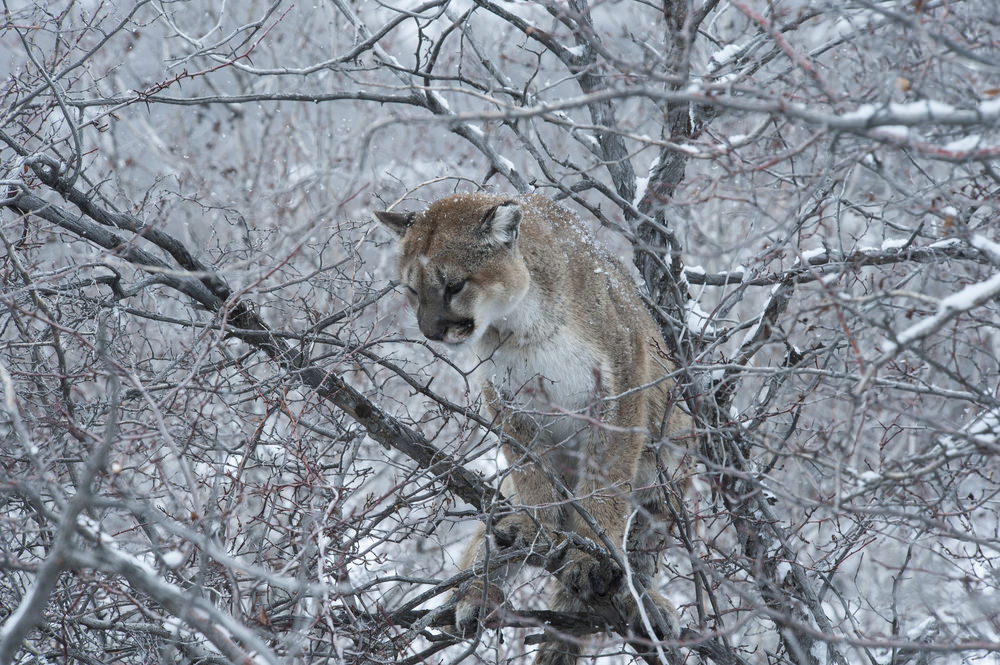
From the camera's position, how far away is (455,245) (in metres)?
5.27

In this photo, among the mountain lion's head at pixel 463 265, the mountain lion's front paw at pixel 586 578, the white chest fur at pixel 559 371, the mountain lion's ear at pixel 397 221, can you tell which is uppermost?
the mountain lion's ear at pixel 397 221

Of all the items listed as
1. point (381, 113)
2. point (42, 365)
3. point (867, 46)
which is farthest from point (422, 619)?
point (381, 113)

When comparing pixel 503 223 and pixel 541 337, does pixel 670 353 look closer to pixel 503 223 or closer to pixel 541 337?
pixel 541 337

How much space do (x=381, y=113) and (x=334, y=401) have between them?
972 centimetres

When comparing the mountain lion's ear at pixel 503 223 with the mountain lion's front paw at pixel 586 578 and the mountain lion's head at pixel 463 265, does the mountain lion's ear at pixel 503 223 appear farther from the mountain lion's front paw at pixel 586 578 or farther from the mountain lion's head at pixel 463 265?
the mountain lion's front paw at pixel 586 578

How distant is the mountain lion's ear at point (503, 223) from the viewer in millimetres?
5028

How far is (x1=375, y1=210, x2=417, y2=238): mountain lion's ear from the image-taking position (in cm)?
541

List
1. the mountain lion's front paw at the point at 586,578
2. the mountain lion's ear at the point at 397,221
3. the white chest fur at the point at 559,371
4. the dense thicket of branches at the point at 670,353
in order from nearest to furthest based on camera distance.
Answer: the dense thicket of branches at the point at 670,353 < the mountain lion's front paw at the point at 586,578 < the white chest fur at the point at 559,371 < the mountain lion's ear at the point at 397,221

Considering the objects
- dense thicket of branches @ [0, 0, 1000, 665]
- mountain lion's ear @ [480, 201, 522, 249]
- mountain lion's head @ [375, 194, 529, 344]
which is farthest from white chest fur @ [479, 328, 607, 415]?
mountain lion's ear @ [480, 201, 522, 249]

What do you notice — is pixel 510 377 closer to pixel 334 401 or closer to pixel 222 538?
pixel 334 401

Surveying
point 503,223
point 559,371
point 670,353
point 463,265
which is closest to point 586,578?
point 559,371

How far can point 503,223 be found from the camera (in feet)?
16.8

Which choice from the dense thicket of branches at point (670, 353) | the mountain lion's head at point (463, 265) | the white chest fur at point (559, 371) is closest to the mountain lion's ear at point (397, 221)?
the mountain lion's head at point (463, 265)

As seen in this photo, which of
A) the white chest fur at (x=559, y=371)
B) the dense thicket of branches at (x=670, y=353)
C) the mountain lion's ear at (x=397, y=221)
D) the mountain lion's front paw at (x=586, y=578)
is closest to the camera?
the dense thicket of branches at (x=670, y=353)
